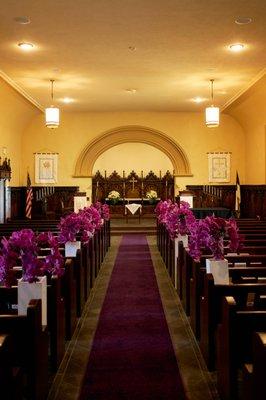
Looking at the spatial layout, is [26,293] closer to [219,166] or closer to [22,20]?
[22,20]

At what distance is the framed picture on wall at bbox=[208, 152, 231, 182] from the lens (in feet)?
51.9

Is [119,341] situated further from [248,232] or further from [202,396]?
[248,232]

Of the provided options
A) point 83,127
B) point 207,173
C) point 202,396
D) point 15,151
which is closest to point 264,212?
point 207,173

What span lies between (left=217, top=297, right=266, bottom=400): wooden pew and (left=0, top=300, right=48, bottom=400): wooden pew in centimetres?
116

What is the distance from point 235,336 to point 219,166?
1322cm

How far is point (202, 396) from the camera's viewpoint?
3324 millimetres

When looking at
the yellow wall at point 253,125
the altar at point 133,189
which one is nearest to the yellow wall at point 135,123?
the yellow wall at point 253,125

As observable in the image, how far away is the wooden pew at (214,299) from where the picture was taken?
144 inches

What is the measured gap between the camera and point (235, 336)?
294cm

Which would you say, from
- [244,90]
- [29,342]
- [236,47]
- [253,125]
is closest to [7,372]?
[29,342]

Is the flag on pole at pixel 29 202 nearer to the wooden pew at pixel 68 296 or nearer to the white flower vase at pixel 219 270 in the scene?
the wooden pew at pixel 68 296

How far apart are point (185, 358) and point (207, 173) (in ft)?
39.9

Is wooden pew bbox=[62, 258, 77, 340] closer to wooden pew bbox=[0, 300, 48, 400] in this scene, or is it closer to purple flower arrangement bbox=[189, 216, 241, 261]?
purple flower arrangement bbox=[189, 216, 241, 261]

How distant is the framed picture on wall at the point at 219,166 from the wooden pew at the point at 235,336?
1304 cm
